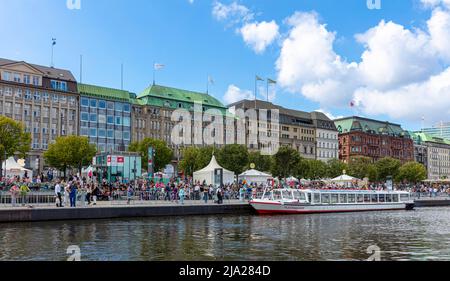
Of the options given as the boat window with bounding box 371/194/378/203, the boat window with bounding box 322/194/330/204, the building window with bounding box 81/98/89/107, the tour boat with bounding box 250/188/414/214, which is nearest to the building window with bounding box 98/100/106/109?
the building window with bounding box 81/98/89/107

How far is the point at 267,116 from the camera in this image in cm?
13788

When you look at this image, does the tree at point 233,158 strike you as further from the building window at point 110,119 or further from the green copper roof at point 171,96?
the green copper roof at point 171,96

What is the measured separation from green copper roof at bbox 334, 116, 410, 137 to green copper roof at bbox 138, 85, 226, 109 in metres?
53.0

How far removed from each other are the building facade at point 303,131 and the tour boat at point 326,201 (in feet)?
245

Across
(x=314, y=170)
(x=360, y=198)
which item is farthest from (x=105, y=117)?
(x=360, y=198)

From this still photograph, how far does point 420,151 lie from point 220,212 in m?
171

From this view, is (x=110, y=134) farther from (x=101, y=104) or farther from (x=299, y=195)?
(x=299, y=195)

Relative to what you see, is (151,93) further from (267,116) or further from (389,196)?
(389,196)

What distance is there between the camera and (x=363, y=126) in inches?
6722

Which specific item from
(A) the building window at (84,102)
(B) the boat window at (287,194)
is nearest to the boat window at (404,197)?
(B) the boat window at (287,194)

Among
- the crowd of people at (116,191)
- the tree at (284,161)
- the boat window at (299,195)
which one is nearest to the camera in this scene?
the crowd of people at (116,191)

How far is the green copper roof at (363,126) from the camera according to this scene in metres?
169

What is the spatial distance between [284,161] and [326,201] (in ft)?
139
